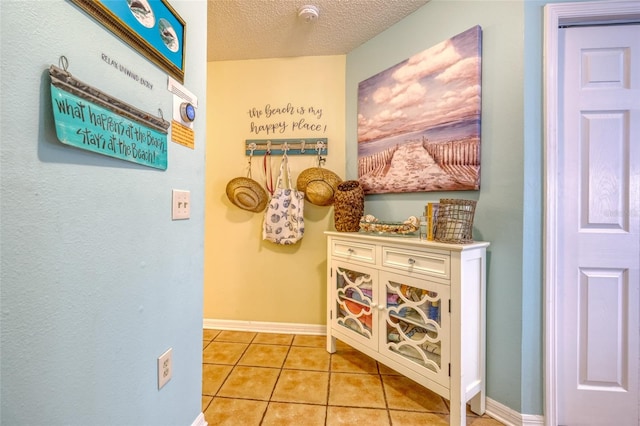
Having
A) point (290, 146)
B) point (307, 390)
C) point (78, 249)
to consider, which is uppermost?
point (290, 146)

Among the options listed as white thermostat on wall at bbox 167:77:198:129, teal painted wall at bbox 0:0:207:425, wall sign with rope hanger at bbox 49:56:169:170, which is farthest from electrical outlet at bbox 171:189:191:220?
white thermostat on wall at bbox 167:77:198:129

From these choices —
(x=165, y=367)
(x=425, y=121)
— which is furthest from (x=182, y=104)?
(x=425, y=121)

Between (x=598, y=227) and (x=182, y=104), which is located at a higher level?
(x=182, y=104)

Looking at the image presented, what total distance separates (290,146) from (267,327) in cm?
162

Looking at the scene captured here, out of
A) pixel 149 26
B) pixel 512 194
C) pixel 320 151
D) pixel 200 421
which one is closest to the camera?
pixel 149 26

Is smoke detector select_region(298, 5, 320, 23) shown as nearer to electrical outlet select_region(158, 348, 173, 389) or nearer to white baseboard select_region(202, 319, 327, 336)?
electrical outlet select_region(158, 348, 173, 389)

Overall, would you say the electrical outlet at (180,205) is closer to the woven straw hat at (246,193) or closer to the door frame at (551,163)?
the woven straw hat at (246,193)

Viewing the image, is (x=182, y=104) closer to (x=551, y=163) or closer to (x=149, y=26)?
(x=149, y=26)

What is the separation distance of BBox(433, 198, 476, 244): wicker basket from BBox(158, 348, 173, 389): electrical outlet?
132 centimetres

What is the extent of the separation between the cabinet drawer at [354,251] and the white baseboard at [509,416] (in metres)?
0.96

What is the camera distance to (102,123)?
71 centimetres

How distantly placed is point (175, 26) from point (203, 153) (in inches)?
20.1

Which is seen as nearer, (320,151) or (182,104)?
(182,104)

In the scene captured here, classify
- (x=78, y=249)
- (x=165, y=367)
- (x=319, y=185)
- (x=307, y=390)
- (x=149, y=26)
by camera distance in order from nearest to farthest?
(x=78, y=249)
(x=149, y=26)
(x=165, y=367)
(x=307, y=390)
(x=319, y=185)
